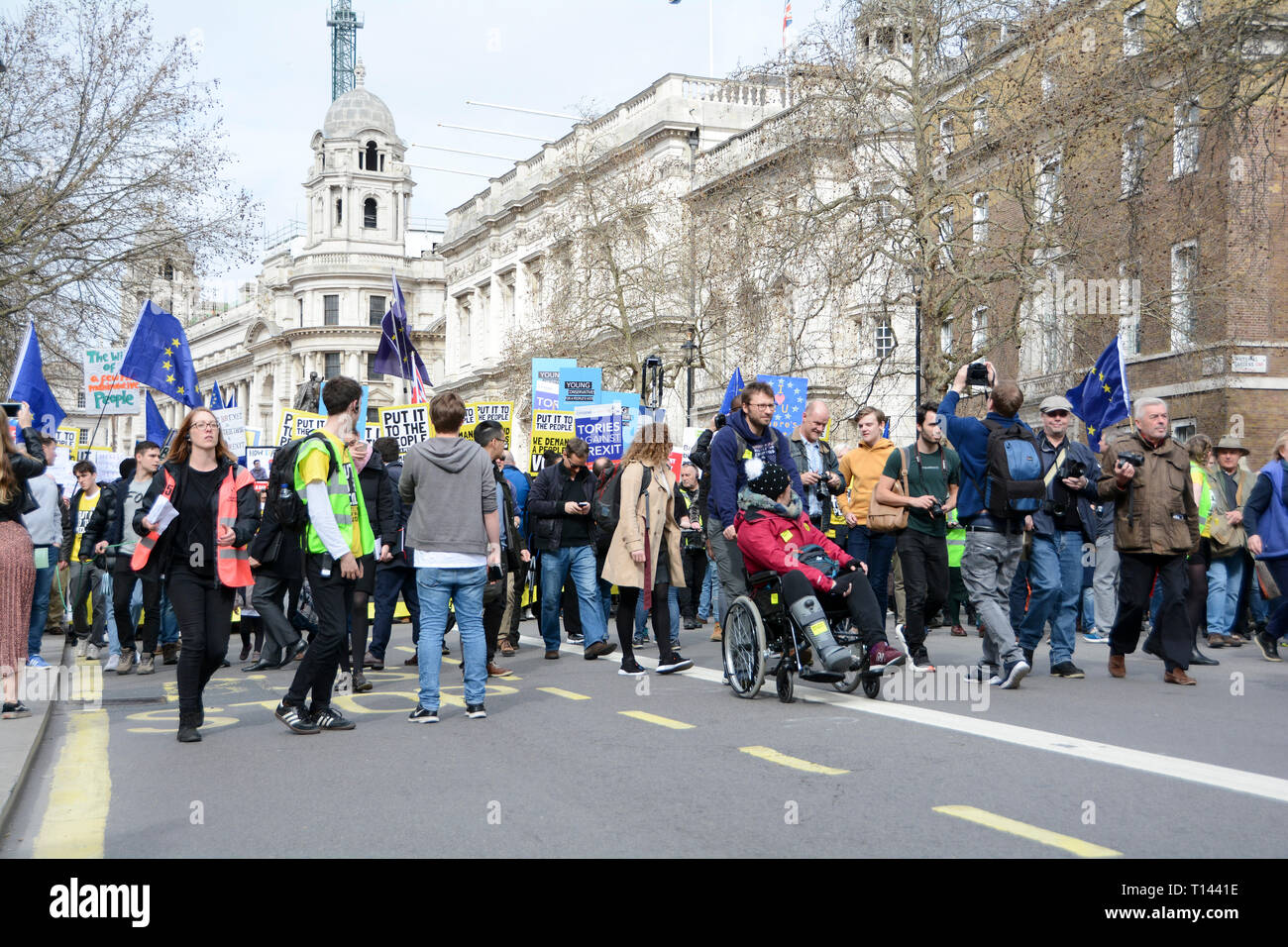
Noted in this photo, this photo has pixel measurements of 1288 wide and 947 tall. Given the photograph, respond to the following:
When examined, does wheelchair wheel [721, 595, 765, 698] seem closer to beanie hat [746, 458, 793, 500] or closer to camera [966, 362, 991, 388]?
beanie hat [746, 458, 793, 500]

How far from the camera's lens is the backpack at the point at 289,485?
8250mm

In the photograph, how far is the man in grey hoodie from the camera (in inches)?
346

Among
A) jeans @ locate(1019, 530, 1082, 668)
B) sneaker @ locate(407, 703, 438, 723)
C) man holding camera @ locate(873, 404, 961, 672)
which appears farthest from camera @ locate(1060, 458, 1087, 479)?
sneaker @ locate(407, 703, 438, 723)

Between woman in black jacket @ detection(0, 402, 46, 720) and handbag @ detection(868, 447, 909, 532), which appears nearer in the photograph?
woman in black jacket @ detection(0, 402, 46, 720)

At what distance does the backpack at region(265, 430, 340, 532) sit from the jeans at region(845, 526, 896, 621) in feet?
14.3

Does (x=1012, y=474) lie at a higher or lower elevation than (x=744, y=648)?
higher

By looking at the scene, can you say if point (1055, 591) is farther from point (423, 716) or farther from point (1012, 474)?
point (423, 716)

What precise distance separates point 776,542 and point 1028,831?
3.66m

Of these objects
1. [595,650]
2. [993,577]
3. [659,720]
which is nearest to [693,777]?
[659,720]

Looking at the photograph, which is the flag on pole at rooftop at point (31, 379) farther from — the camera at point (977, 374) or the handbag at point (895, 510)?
the camera at point (977, 374)

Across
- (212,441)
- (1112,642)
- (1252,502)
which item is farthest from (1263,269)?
(212,441)

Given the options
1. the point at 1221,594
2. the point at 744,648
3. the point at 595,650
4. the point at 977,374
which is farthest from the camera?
the point at 1221,594

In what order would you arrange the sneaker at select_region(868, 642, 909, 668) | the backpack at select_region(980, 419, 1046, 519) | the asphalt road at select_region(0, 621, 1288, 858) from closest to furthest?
the asphalt road at select_region(0, 621, 1288, 858) < the sneaker at select_region(868, 642, 909, 668) < the backpack at select_region(980, 419, 1046, 519)

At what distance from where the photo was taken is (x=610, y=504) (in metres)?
11.3
